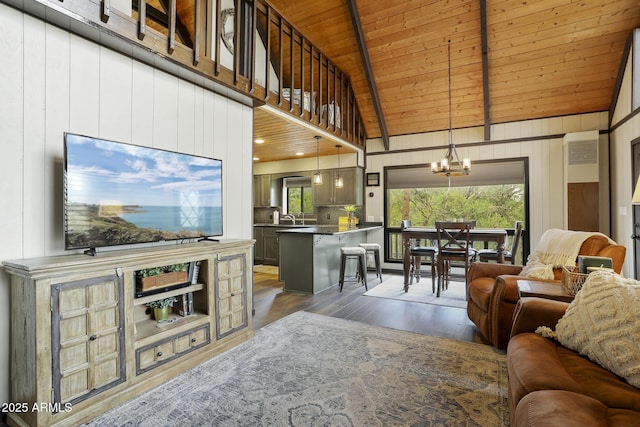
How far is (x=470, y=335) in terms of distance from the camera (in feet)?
9.95

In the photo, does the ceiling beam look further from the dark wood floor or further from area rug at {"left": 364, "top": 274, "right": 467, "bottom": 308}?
the dark wood floor

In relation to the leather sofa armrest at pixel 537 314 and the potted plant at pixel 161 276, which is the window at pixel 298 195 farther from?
the leather sofa armrest at pixel 537 314

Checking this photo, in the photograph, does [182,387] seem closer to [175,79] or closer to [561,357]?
[561,357]

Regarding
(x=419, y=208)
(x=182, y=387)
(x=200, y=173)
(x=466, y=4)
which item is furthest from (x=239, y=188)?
(x=419, y=208)

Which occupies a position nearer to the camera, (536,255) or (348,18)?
(536,255)

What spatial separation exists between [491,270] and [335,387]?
208 cm

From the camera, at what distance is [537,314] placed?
6.03 feet

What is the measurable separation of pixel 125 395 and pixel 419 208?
5.75 metres

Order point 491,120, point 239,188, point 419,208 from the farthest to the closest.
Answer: point 419,208 → point 491,120 → point 239,188

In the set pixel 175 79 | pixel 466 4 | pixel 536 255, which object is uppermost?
pixel 466 4

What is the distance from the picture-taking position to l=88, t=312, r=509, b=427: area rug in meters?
1.81

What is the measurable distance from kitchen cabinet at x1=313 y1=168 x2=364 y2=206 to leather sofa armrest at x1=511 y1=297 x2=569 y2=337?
4650 mm

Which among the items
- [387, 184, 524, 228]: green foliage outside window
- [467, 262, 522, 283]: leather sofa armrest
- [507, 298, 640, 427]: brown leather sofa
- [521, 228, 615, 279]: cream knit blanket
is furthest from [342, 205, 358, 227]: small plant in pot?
[507, 298, 640, 427]: brown leather sofa

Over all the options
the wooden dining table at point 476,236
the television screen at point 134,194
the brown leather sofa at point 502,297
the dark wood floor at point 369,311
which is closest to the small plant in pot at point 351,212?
the wooden dining table at point 476,236
